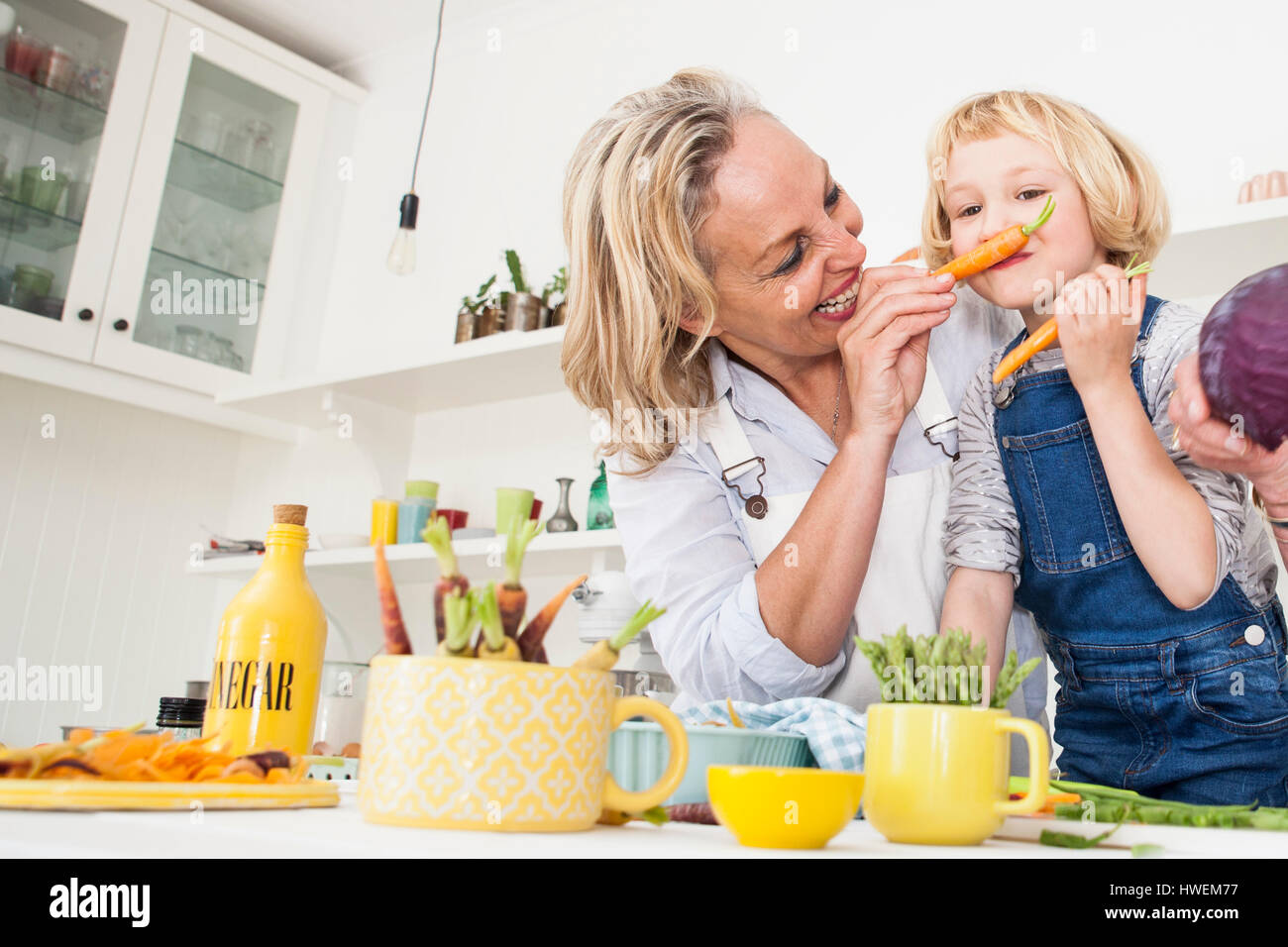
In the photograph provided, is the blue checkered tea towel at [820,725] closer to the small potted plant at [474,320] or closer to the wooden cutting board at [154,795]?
the wooden cutting board at [154,795]

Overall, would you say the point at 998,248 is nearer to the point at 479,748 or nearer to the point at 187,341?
the point at 479,748

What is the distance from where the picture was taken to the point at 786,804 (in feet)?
1.77

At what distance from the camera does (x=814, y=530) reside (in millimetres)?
1347

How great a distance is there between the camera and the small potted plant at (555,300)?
10.00 feet

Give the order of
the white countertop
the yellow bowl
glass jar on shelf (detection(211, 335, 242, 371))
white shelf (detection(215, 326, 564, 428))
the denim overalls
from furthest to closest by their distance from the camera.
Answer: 1. glass jar on shelf (detection(211, 335, 242, 371))
2. white shelf (detection(215, 326, 564, 428))
3. the denim overalls
4. the yellow bowl
5. the white countertop

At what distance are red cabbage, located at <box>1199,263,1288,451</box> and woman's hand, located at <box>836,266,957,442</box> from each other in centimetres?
42

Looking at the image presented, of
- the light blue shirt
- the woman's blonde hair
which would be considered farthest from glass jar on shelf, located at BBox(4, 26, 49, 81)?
the light blue shirt

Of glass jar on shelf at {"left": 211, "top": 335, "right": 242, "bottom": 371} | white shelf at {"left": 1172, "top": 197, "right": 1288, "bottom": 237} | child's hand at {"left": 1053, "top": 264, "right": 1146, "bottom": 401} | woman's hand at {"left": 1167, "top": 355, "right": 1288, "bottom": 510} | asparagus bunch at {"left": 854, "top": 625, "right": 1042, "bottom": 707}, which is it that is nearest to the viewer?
asparagus bunch at {"left": 854, "top": 625, "right": 1042, "bottom": 707}

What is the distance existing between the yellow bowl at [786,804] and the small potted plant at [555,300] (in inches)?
100

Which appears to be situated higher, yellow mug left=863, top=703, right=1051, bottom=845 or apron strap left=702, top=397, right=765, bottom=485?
apron strap left=702, top=397, right=765, bottom=485

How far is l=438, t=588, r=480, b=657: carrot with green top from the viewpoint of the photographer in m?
0.56

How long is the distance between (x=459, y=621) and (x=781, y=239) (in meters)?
1.01

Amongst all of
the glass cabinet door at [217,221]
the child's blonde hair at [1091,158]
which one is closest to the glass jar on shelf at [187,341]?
the glass cabinet door at [217,221]

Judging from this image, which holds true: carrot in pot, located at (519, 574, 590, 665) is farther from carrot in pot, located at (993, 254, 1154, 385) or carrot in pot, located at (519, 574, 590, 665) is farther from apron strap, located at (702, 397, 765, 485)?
apron strap, located at (702, 397, 765, 485)
